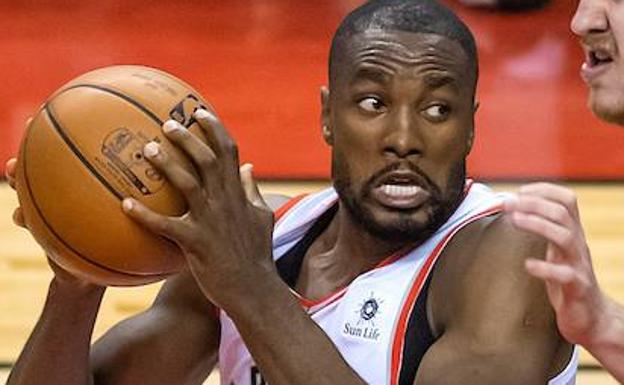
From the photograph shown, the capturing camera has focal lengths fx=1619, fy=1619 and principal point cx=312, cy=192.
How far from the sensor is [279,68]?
744 centimetres

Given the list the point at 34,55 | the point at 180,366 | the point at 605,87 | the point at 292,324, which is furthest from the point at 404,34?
the point at 34,55

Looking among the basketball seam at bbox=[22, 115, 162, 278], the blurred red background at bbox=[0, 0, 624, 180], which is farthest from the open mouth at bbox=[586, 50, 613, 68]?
the blurred red background at bbox=[0, 0, 624, 180]

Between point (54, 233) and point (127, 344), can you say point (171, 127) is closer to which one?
point (54, 233)

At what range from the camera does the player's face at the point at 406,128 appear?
293 centimetres

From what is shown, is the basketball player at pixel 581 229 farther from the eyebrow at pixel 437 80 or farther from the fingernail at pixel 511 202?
the eyebrow at pixel 437 80

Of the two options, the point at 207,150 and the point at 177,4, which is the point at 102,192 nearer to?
the point at 207,150

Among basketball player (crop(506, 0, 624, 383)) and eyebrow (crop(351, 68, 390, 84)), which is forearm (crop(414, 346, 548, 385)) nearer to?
basketball player (crop(506, 0, 624, 383))

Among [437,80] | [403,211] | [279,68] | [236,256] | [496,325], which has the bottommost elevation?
[279,68]

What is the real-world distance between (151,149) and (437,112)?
57cm

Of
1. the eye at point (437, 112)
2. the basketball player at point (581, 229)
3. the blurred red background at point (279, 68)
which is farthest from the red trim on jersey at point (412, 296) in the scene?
the blurred red background at point (279, 68)

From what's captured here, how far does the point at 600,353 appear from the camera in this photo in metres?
2.54

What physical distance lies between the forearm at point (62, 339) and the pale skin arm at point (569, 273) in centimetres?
109

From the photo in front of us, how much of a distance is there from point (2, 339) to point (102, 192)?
236 cm

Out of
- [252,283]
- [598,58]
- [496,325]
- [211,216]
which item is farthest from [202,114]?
[598,58]
